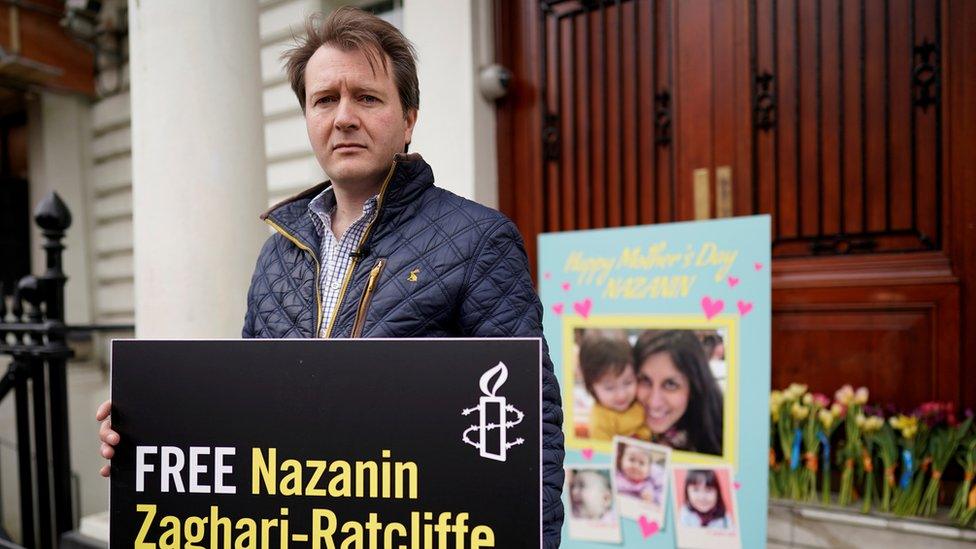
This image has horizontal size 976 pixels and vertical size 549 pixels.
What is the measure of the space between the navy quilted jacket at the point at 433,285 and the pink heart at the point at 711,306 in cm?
129

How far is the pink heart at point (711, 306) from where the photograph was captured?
2.33m

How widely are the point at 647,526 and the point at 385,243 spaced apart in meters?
1.72

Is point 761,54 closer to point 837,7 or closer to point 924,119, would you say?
point 837,7

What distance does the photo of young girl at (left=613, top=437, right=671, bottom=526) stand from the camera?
2.39 meters

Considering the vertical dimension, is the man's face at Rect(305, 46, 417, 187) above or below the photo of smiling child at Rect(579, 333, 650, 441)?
above

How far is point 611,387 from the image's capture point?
2559 mm

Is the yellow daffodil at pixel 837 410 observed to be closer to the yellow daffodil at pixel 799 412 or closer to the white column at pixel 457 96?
the yellow daffodil at pixel 799 412

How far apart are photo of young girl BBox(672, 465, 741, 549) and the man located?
4.17 feet

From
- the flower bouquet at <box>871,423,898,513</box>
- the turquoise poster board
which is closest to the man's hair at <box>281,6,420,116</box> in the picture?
the turquoise poster board

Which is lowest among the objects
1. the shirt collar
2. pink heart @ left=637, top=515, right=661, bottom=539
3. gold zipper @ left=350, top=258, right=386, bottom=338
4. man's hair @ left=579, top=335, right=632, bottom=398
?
pink heart @ left=637, top=515, right=661, bottom=539

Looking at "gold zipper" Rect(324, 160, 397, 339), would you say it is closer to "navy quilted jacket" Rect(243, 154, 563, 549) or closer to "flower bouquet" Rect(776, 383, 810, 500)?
"navy quilted jacket" Rect(243, 154, 563, 549)

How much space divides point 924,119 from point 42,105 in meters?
7.92

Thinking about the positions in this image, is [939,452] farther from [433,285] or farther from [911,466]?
[433,285]

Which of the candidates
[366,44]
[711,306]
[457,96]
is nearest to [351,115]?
[366,44]
